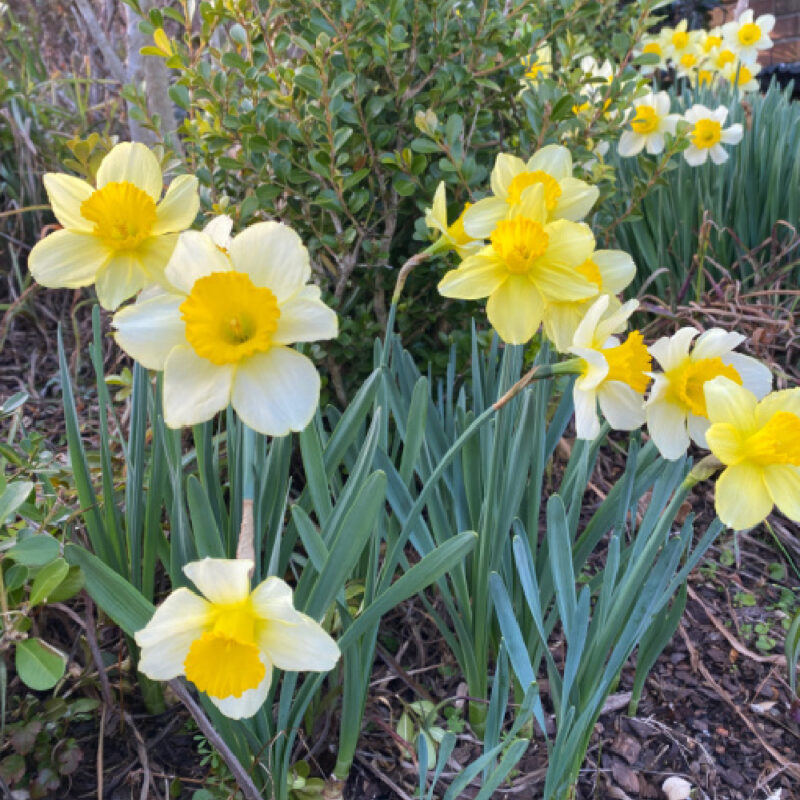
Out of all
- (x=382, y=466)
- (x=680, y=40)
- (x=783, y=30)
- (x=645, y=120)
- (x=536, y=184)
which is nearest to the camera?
(x=536, y=184)

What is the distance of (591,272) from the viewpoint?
1.08 metres

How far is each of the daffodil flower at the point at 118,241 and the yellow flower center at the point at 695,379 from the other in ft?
2.32

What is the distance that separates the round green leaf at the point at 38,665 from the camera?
0.96 metres

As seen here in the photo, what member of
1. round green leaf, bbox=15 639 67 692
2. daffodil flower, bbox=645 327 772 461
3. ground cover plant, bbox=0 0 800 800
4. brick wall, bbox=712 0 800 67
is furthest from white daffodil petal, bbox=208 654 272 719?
brick wall, bbox=712 0 800 67

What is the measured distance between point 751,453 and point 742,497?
6 cm

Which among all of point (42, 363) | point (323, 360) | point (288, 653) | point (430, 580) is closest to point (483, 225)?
point (430, 580)

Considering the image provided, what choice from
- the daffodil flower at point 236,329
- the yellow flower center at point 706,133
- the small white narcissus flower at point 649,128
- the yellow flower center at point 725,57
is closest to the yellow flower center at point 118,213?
the daffodil flower at point 236,329

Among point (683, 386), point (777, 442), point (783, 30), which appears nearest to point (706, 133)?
point (683, 386)

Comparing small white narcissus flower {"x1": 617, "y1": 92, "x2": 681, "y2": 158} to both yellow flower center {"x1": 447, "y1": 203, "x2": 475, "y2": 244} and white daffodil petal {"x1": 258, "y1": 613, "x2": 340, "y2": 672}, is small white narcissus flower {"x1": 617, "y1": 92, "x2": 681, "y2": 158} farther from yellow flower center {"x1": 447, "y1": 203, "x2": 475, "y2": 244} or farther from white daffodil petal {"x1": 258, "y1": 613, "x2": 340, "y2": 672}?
white daffodil petal {"x1": 258, "y1": 613, "x2": 340, "y2": 672}

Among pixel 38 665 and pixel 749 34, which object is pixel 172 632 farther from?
pixel 749 34

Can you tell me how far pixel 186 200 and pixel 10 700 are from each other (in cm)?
88

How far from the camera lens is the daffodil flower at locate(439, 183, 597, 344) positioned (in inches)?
40.3

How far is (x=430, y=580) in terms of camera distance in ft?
3.37

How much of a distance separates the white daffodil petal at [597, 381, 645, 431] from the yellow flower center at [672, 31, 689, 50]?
345 centimetres
